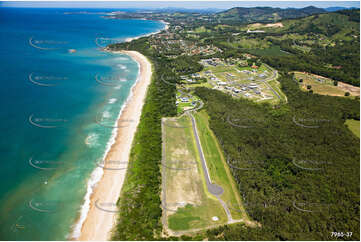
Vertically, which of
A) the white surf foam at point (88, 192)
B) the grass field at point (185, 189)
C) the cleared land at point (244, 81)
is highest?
the cleared land at point (244, 81)

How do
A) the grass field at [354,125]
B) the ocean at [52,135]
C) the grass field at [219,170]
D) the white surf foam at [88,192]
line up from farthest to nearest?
1. the grass field at [354,125]
2. the grass field at [219,170]
3. the ocean at [52,135]
4. the white surf foam at [88,192]

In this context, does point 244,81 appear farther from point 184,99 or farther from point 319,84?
point 184,99

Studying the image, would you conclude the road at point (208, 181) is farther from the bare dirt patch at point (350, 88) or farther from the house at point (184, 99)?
the bare dirt patch at point (350, 88)

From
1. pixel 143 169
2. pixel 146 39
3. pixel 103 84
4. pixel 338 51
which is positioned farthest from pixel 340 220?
pixel 146 39

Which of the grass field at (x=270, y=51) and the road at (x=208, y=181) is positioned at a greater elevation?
the grass field at (x=270, y=51)

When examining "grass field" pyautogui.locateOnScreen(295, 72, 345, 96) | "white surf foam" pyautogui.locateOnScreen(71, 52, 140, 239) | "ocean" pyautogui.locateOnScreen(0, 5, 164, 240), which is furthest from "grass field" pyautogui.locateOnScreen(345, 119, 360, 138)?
"ocean" pyautogui.locateOnScreen(0, 5, 164, 240)

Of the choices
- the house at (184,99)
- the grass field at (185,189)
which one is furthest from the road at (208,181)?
the house at (184,99)

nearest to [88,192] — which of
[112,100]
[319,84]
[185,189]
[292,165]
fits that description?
[185,189]

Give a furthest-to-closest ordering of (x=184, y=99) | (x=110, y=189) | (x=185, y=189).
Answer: (x=184, y=99) < (x=110, y=189) < (x=185, y=189)
